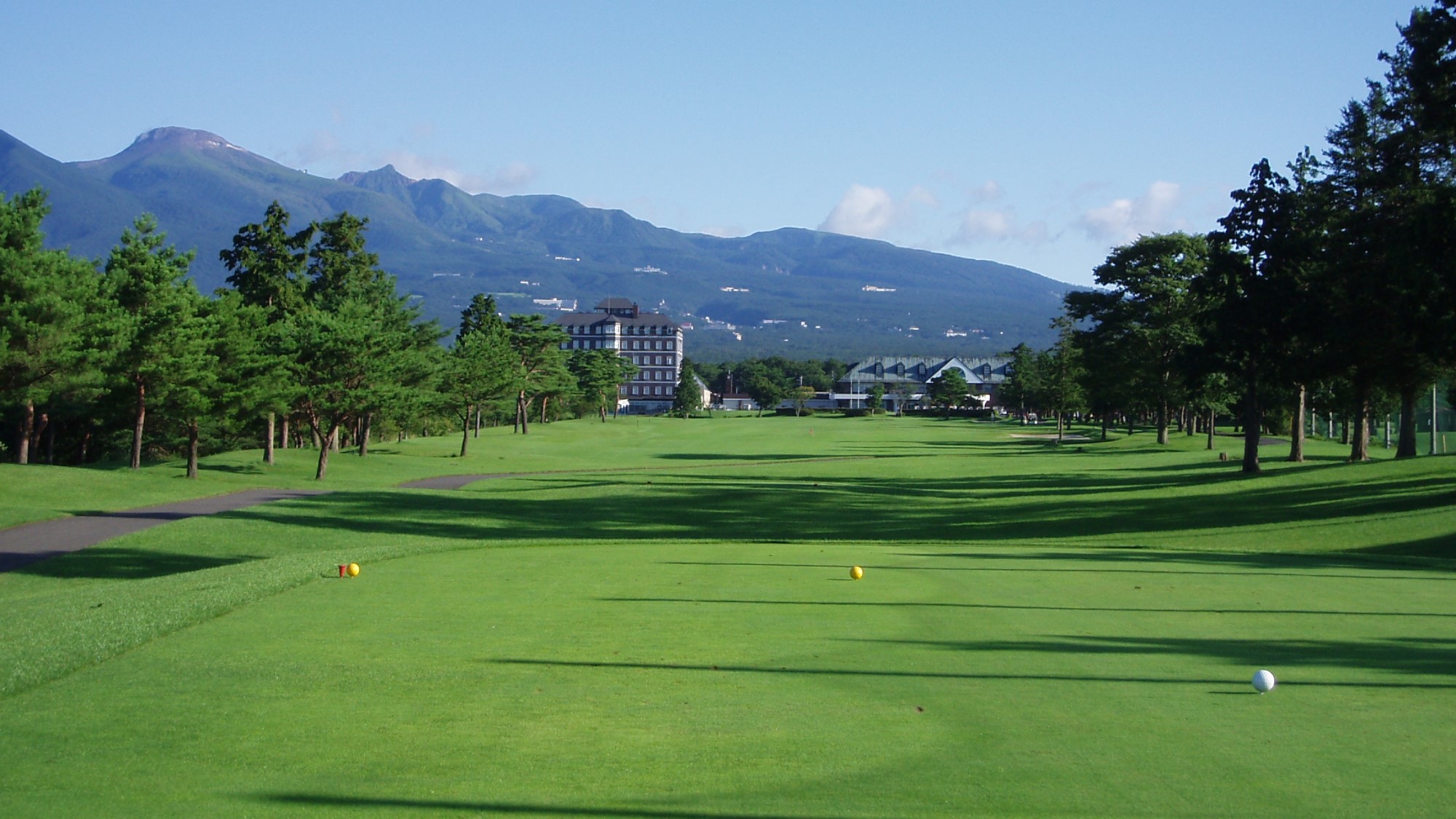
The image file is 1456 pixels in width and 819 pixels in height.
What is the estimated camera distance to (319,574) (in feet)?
50.8

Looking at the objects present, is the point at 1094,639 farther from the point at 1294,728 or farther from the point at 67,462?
the point at 67,462

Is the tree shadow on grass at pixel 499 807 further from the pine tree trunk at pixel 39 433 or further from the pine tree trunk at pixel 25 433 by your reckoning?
the pine tree trunk at pixel 39 433

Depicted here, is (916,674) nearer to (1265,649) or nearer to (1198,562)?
(1265,649)

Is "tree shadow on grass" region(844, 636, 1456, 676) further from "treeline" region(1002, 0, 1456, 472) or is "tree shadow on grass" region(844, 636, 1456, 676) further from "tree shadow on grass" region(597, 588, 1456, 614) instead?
"treeline" region(1002, 0, 1456, 472)

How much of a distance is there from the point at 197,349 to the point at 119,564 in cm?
2258

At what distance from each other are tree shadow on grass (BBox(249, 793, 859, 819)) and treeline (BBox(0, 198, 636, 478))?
3867cm

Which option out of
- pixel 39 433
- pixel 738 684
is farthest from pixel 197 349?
pixel 738 684

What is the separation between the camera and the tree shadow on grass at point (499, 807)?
5609mm

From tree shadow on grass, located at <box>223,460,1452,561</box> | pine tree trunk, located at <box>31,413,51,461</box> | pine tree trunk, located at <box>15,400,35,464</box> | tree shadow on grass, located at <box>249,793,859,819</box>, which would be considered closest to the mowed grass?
tree shadow on grass, located at <box>249,793,859,819</box>

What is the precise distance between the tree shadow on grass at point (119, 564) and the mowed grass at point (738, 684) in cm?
84

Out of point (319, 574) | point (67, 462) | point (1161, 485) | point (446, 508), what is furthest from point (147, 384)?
point (1161, 485)

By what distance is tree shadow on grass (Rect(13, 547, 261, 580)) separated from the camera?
72.7 ft

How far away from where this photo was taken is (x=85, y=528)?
1097 inches

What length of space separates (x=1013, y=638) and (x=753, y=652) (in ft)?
8.04
